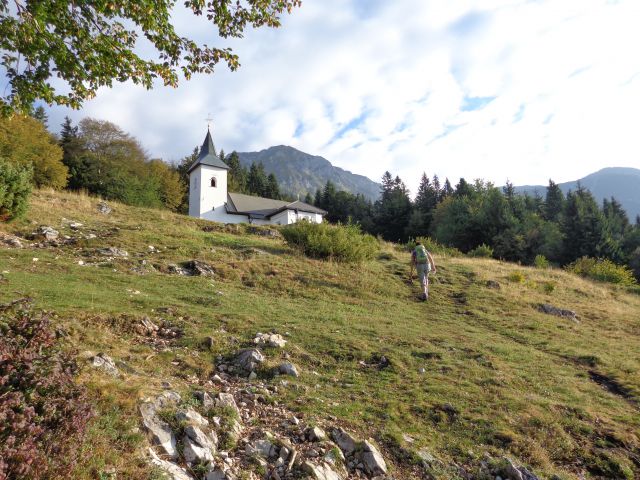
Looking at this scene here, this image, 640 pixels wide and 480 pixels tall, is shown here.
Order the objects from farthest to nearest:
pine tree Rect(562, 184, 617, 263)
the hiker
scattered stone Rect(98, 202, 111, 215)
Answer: pine tree Rect(562, 184, 617, 263) → scattered stone Rect(98, 202, 111, 215) → the hiker

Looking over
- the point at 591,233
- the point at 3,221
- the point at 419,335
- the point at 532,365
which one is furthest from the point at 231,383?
the point at 591,233

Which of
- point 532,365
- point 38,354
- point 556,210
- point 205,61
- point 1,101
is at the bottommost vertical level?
point 532,365

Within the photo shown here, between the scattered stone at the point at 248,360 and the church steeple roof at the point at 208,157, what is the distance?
42187 mm

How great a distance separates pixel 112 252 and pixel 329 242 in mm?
7880

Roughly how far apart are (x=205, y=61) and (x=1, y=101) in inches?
118

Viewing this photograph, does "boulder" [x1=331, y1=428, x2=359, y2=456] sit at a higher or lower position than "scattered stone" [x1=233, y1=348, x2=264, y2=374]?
lower

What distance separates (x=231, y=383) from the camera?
5371 mm

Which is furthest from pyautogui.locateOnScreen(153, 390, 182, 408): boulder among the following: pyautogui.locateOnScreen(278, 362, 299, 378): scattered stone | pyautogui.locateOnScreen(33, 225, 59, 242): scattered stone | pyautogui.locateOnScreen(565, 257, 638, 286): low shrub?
pyautogui.locateOnScreen(565, 257, 638, 286): low shrub

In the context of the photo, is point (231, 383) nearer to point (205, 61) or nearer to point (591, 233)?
point (205, 61)

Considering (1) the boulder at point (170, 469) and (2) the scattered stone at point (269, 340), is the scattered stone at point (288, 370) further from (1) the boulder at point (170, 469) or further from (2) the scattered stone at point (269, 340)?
(1) the boulder at point (170, 469)

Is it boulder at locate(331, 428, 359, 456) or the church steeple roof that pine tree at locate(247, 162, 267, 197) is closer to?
the church steeple roof

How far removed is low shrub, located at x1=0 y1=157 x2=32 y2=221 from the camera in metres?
13.0

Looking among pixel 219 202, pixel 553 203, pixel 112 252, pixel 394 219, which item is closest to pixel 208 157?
pixel 219 202

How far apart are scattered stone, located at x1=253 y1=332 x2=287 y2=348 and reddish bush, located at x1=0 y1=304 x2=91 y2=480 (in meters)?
3.53
